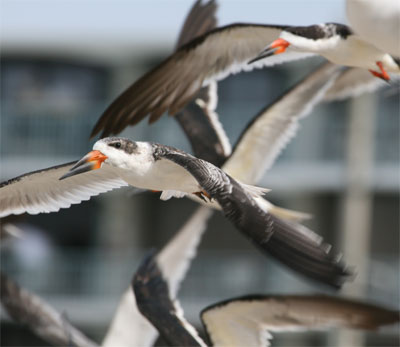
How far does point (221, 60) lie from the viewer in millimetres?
6305

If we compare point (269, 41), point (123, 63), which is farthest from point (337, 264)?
point (123, 63)

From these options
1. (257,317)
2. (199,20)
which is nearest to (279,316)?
(257,317)

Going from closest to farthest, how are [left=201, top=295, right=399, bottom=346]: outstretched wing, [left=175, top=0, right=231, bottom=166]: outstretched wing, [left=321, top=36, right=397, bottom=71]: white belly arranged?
[left=321, top=36, right=397, bottom=71]: white belly < [left=201, top=295, right=399, bottom=346]: outstretched wing < [left=175, top=0, right=231, bottom=166]: outstretched wing

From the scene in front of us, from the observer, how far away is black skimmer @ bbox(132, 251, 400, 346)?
250 inches

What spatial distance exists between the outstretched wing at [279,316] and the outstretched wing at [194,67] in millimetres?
1329

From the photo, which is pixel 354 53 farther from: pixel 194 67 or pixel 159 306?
pixel 159 306

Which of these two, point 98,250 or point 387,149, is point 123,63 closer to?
point 98,250

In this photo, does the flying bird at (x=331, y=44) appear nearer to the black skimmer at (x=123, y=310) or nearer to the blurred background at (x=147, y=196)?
the black skimmer at (x=123, y=310)

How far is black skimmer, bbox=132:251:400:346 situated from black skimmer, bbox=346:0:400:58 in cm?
182

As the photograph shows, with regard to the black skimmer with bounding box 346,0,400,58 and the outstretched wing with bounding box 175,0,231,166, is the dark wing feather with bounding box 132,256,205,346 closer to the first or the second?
the outstretched wing with bounding box 175,0,231,166

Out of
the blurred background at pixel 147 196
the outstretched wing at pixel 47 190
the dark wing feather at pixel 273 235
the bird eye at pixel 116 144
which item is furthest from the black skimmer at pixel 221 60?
the blurred background at pixel 147 196

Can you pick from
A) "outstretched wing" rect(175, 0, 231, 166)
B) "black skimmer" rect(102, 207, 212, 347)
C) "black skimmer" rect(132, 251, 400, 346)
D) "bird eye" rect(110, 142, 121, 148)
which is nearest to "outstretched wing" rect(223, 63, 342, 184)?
"outstretched wing" rect(175, 0, 231, 166)

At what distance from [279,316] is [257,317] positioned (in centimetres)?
15

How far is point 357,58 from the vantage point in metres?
5.68
